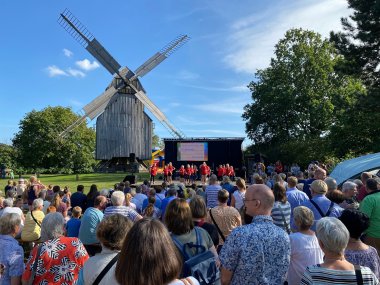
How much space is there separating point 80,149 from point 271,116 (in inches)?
1099

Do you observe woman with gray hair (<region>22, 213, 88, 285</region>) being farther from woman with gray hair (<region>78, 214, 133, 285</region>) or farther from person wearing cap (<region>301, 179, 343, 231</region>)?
person wearing cap (<region>301, 179, 343, 231</region>)

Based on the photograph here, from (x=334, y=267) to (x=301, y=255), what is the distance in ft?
3.83

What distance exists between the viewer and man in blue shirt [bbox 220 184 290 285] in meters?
2.70

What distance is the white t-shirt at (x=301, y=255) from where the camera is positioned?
3.61 metres

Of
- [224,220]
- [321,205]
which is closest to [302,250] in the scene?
[224,220]

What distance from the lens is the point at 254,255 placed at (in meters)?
2.70

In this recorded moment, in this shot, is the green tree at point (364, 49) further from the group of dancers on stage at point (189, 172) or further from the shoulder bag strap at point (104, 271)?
the shoulder bag strap at point (104, 271)

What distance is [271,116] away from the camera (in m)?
Answer: 35.8

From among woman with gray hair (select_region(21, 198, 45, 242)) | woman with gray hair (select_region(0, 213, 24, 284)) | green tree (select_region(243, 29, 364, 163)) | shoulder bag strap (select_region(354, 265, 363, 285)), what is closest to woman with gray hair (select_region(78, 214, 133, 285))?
woman with gray hair (select_region(0, 213, 24, 284))

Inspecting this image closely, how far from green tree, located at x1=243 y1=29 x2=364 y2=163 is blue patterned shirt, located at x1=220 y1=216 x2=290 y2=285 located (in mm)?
29172

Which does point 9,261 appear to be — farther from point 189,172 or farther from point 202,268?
point 189,172

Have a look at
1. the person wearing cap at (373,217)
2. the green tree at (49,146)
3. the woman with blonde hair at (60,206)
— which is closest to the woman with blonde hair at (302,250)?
the person wearing cap at (373,217)

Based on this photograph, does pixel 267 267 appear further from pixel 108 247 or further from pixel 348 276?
pixel 108 247

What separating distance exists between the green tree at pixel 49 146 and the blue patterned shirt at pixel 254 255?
46.1 m
